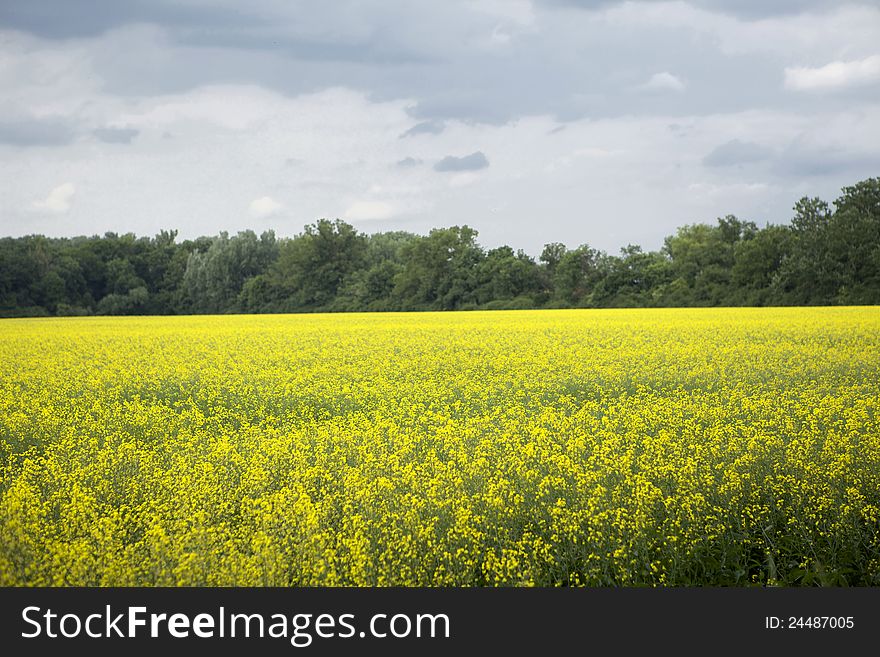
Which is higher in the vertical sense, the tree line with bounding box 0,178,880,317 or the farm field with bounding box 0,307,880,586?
the tree line with bounding box 0,178,880,317

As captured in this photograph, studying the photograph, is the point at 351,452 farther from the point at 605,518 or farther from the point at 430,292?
the point at 430,292

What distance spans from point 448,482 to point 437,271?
217 ft

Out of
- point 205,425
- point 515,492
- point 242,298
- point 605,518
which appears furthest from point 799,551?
point 242,298

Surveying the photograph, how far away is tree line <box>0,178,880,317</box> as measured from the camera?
58.2m

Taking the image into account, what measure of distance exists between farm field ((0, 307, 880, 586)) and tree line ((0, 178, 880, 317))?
161ft

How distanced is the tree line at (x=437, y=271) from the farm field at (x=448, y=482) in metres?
48.9

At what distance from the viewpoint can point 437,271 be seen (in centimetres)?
7288

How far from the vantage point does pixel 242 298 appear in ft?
251

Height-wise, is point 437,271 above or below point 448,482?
above

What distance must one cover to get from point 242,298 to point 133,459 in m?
70.1

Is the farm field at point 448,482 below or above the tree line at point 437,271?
below

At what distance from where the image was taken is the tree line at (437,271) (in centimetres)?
5816

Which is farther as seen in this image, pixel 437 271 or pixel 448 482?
pixel 437 271

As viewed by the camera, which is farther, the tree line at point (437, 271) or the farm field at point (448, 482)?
the tree line at point (437, 271)
